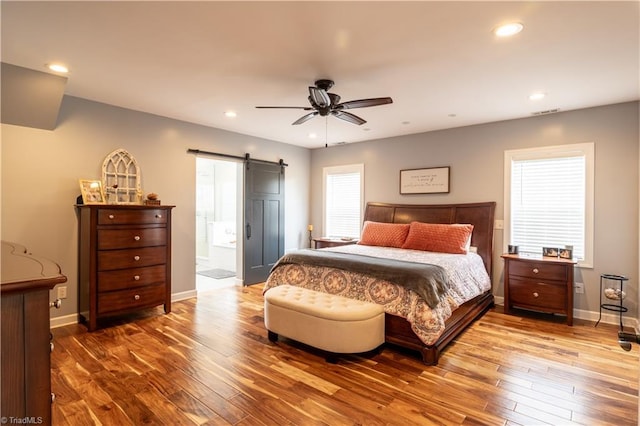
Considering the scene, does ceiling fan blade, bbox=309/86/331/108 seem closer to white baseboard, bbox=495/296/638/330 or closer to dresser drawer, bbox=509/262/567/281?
dresser drawer, bbox=509/262/567/281

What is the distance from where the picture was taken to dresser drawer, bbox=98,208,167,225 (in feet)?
11.4

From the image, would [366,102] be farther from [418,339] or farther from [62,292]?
[62,292]

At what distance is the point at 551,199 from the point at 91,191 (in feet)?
18.0

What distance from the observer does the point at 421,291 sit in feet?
9.01

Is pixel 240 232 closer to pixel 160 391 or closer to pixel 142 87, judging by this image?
pixel 142 87

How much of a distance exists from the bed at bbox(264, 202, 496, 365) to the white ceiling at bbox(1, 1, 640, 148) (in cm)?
156

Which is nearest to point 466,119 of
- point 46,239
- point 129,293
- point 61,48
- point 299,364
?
point 299,364

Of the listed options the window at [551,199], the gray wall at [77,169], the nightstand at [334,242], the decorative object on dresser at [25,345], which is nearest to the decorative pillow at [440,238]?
the window at [551,199]

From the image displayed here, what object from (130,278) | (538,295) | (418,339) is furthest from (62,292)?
(538,295)

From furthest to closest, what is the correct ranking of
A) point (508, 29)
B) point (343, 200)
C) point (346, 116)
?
point (343, 200) → point (346, 116) → point (508, 29)

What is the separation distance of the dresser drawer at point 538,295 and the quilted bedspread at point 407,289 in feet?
1.05

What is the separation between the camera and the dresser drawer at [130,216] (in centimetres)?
346

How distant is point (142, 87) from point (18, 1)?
1.42m

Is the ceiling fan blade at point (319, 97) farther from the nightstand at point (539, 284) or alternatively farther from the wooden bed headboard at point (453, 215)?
the nightstand at point (539, 284)
